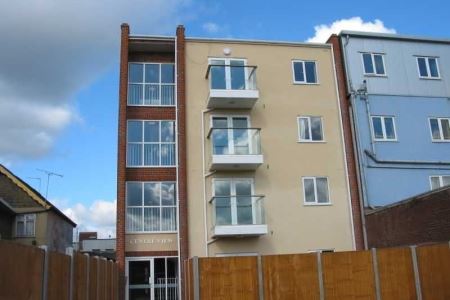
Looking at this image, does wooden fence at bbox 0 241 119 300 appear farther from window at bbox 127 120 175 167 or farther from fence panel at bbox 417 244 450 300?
fence panel at bbox 417 244 450 300

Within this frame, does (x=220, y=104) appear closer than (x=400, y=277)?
No

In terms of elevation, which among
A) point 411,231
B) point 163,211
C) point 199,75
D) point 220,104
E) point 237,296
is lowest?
point 237,296

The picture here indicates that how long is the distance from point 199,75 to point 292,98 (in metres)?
4.35

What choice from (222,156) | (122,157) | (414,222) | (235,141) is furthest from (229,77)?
(414,222)

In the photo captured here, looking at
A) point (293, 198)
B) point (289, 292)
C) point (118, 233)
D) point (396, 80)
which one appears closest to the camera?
point (289, 292)

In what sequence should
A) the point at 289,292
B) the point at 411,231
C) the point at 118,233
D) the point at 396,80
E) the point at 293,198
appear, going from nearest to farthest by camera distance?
the point at 289,292
the point at 411,231
the point at 118,233
the point at 293,198
the point at 396,80

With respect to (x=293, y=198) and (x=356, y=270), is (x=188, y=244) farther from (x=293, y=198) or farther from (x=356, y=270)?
(x=356, y=270)

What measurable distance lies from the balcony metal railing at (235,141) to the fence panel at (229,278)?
24.0 feet

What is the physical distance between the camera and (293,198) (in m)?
21.4

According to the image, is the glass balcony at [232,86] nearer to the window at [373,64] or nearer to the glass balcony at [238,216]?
the glass balcony at [238,216]

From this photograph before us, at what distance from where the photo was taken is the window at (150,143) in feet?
70.7

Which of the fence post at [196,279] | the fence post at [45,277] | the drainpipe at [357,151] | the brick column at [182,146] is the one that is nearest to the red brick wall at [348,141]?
the drainpipe at [357,151]

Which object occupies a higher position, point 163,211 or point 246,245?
point 163,211

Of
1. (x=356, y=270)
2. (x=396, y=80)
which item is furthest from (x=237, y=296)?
(x=396, y=80)
